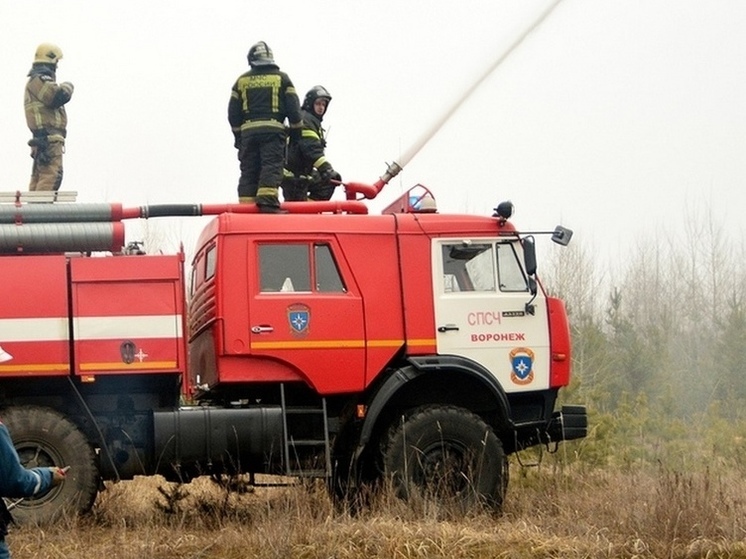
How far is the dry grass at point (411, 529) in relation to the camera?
8844 millimetres

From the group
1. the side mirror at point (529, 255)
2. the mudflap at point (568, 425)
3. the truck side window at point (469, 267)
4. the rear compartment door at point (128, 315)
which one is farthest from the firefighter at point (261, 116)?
the mudflap at point (568, 425)

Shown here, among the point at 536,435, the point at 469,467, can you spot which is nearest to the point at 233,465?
the point at 469,467

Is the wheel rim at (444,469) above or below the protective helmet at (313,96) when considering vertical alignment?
below

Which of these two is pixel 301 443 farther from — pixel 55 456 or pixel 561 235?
pixel 561 235

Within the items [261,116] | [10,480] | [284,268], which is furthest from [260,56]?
[10,480]

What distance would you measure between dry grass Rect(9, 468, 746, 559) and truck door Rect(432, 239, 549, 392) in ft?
4.33

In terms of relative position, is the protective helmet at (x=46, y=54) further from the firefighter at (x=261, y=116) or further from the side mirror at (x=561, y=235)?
the side mirror at (x=561, y=235)

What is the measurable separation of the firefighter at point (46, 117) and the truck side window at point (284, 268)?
3.23 m

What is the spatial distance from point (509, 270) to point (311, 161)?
2.47 m

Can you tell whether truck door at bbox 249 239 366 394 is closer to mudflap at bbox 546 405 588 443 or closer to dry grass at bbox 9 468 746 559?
dry grass at bbox 9 468 746 559

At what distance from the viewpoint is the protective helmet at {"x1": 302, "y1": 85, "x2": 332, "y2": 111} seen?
1231 cm

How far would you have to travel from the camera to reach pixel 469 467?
1029 cm

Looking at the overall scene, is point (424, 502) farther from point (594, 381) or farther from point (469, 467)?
point (594, 381)

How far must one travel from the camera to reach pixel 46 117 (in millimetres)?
12508
